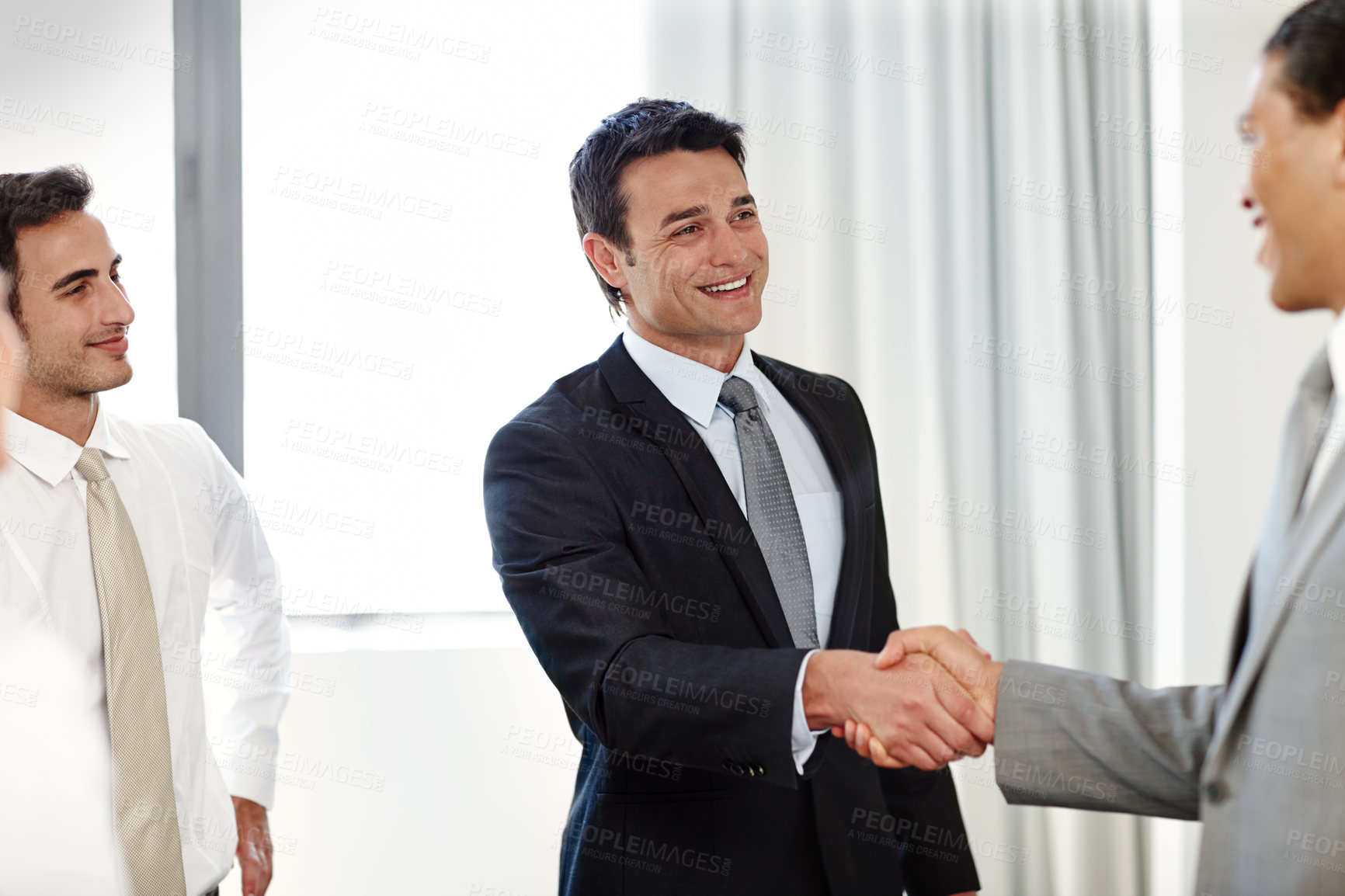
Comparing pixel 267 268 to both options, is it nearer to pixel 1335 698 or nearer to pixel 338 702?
pixel 338 702

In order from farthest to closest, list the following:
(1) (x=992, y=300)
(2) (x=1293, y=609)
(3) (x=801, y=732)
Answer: (1) (x=992, y=300) → (3) (x=801, y=732) → (2) (x=1293, y=609)

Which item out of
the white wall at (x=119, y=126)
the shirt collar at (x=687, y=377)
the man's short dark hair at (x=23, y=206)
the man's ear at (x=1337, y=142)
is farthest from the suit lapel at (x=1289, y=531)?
the white wall at (x=119, y=126)

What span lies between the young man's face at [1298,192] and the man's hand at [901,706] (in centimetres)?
→ 72

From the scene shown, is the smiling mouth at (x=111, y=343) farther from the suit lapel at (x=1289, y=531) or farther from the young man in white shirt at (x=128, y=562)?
the suit lapel at (x=1289, y=531)

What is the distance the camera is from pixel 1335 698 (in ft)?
3.28

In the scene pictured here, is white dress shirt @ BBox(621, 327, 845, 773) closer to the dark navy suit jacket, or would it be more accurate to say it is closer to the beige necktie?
the dark navy suit jacket

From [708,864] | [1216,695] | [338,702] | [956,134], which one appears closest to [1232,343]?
[956,134]

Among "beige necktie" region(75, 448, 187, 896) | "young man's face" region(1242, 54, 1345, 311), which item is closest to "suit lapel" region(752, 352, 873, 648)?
"young man's face" region(1242, 54, 1345, 311)

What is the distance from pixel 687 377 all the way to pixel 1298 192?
911 mm

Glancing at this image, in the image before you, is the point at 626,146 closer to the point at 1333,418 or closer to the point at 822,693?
the point at 822,693

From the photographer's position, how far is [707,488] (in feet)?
5.10

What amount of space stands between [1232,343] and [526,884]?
258 cm

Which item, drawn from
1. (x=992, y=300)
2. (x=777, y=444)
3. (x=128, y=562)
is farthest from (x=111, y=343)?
(x=992, y=300)

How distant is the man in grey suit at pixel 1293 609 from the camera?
97cm
